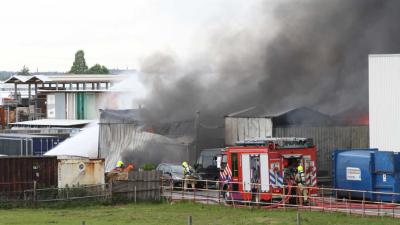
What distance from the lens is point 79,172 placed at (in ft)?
102

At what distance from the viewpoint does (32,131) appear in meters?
59.7

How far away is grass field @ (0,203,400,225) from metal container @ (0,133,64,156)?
56.7 feet

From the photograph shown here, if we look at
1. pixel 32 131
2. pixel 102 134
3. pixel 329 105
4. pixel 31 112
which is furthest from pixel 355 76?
pixel 31 112

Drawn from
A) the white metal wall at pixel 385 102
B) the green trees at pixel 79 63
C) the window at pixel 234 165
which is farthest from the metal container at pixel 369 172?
the green trees at pixel 79 63

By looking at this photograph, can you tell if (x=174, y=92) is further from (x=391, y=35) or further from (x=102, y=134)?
(x=391, y=35)

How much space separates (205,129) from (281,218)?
19.0 meters

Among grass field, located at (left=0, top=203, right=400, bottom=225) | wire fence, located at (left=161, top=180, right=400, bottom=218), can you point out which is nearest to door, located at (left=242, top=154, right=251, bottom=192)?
wire fence, located at (left=161, top=180, right=400, bottom=218)

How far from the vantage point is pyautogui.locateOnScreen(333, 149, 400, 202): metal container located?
88.8ft

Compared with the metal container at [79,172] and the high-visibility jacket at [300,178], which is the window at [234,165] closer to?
the high-visibility jacket at [300,178]

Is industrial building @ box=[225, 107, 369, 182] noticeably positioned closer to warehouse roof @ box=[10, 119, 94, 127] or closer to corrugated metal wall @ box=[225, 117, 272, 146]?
corrugated metal wall @ box=[225, 117, 272, 146]

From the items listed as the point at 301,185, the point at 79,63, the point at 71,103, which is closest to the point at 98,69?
the point at 79,63

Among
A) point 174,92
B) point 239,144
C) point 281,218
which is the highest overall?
point 174,92

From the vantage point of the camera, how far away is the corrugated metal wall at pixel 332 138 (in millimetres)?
36719

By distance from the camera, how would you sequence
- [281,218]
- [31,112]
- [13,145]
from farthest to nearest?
[31,112]
[13,145]
[281,218]
